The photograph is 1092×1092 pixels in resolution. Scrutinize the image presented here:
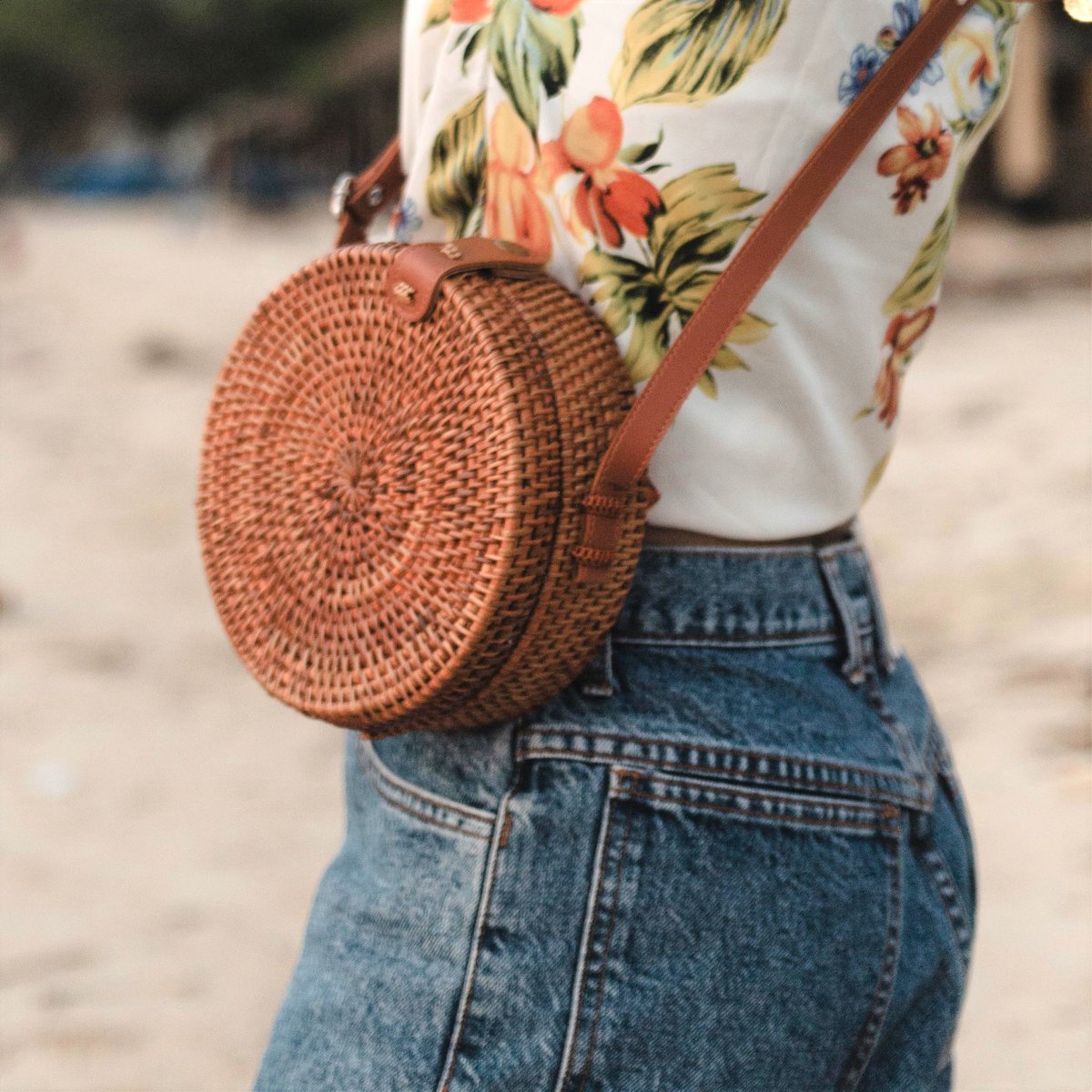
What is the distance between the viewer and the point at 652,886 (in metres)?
0.68

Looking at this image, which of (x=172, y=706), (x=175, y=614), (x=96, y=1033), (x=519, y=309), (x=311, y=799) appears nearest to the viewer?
(x=519, y=309)

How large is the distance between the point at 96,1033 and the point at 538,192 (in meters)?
1.98

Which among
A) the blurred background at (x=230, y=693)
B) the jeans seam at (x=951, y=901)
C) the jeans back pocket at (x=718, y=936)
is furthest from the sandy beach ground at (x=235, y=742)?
the jeans back pocket at (x=718, y=936)

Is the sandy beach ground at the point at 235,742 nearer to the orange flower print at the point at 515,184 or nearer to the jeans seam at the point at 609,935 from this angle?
the jeans seam at the point at 609,935

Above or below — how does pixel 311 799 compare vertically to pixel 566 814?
above

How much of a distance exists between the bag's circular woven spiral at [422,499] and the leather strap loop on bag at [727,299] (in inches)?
0.5

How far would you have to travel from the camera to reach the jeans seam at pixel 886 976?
29.0 inches

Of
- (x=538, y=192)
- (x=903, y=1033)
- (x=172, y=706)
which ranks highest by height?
(x=172, y=706)

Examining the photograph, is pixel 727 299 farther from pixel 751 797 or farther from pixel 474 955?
pixel 474 955

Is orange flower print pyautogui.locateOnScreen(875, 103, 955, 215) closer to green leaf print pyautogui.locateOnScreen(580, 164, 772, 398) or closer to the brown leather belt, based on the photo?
green leaf print pyautogui.locateOnScreen(580, 164, 772, 398)

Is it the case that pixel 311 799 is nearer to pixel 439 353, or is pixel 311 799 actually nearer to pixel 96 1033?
pixel 96 1033

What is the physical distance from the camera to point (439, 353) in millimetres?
686

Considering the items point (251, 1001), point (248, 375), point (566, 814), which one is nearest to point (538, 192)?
point (248, 375)

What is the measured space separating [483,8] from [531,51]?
0.06 metres
